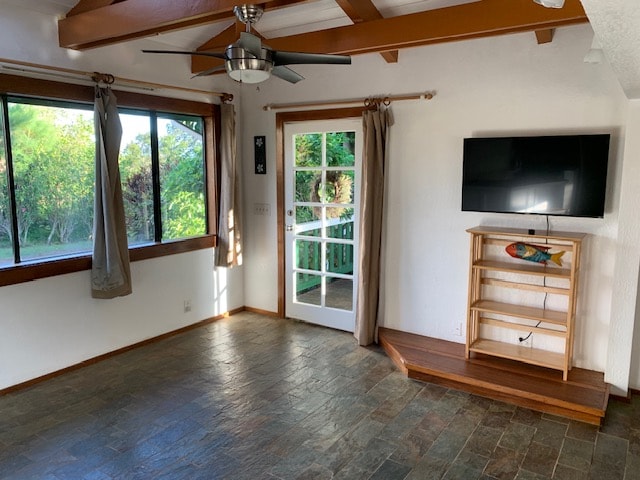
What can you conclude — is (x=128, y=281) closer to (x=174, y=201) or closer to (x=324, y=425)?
(x=174, y=201)

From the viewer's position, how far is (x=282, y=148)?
4.88 meters

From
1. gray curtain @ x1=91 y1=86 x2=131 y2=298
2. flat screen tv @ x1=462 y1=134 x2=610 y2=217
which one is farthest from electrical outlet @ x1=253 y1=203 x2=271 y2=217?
flat screen tv @ x1=462 y1=134 x2=610 y2=217

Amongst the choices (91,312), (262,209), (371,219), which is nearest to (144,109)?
(262,209)

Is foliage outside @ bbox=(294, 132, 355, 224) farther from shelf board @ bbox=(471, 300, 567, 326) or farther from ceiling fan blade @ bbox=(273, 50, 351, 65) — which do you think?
ceiling fan blade @ bbox=(273, 50, 351, 65)

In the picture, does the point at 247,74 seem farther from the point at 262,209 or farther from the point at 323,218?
the point at 262,209

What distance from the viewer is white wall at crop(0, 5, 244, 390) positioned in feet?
11.2

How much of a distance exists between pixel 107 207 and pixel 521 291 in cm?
325

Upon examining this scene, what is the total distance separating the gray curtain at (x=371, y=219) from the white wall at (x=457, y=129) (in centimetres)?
11

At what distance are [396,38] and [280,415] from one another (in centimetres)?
266

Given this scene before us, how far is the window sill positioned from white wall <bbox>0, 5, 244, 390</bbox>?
0.05m

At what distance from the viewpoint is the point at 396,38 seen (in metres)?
3.38

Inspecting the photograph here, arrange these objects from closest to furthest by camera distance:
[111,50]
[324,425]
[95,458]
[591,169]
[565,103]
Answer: [95,458], [324,425], [591,169], [565,103], [111,50]

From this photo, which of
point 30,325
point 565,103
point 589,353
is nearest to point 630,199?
point 565,103

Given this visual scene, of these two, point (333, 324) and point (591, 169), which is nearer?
point (591, 169)
